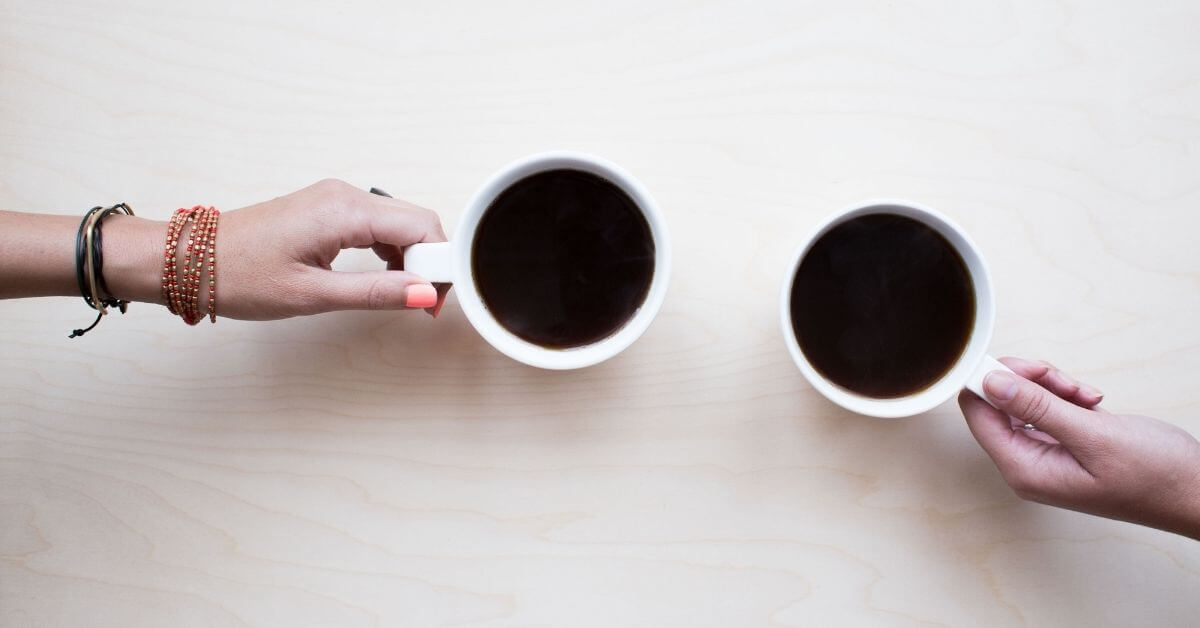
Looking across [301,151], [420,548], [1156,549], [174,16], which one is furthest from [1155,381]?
[174,16]

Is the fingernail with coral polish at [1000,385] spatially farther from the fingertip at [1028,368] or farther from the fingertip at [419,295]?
the fingertip at [419,295]

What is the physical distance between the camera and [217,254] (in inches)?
26.2

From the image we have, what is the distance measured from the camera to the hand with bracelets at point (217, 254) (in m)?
0.66

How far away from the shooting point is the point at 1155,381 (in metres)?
0.78

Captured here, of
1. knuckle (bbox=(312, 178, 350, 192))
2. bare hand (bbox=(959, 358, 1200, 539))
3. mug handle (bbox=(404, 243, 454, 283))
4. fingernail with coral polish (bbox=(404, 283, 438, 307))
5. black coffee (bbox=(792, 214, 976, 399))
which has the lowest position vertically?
bare hand (bbox=(959, 358, 1200, 539))

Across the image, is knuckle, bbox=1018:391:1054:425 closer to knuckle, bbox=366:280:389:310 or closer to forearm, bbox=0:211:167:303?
knuckle, bbox=366:280:389:310

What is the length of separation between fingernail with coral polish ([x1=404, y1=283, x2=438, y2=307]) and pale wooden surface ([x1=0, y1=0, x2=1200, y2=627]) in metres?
0.16

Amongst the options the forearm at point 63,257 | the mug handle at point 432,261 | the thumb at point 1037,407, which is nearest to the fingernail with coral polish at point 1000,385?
the thumb at point 1037,407

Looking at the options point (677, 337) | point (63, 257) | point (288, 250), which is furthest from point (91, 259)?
point (677, 337)

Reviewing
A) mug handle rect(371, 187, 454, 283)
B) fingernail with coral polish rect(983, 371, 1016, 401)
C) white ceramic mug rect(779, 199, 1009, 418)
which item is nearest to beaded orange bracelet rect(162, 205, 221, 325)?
mug handle rect(371, 187, 454, 283)

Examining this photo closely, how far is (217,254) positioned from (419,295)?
225 mm

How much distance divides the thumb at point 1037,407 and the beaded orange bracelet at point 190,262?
2.60 ft

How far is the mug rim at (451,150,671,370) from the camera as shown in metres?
0.63

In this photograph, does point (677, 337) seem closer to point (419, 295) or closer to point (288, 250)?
point (419, 295)
